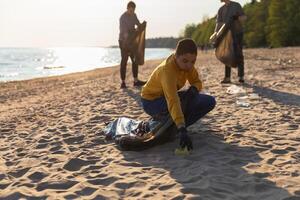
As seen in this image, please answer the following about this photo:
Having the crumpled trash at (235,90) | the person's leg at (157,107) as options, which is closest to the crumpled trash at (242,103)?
the crumpled trash at (235,90)

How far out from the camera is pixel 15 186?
448 centimetres

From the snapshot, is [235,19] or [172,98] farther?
[235,19]

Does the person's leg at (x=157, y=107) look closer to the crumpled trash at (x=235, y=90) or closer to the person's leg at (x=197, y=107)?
the person's leg at (x=197, y=107)

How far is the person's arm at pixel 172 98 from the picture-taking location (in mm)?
A: 4805

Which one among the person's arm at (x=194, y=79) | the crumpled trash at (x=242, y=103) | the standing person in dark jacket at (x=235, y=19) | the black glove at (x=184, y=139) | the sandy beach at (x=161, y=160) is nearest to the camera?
the sandy beach at (x=161, y=160)

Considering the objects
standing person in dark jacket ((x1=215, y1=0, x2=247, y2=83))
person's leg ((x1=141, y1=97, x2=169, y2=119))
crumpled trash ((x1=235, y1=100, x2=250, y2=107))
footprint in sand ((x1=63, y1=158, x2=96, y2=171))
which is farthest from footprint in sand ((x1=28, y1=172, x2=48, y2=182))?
standing person in dark jacket ((x1=215, y1=0, x2=247, y2=83))

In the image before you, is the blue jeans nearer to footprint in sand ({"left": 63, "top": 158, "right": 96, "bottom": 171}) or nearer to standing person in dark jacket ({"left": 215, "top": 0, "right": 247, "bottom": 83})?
footprint in sand ({"left": 63, "top": 158, "right": 96, "bottom": 171})

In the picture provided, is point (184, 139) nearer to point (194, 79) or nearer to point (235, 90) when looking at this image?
point (194, 79)

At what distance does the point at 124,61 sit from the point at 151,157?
21.3 ft

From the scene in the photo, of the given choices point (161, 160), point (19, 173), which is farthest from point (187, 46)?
point (19, 173)

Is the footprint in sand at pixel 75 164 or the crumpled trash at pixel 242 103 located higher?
the crumpled trash at pixel 242 103

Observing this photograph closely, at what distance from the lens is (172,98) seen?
4.85 meters

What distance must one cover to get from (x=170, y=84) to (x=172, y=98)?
0.55ft

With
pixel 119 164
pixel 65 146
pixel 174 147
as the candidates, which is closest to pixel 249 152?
pixel 174 147
